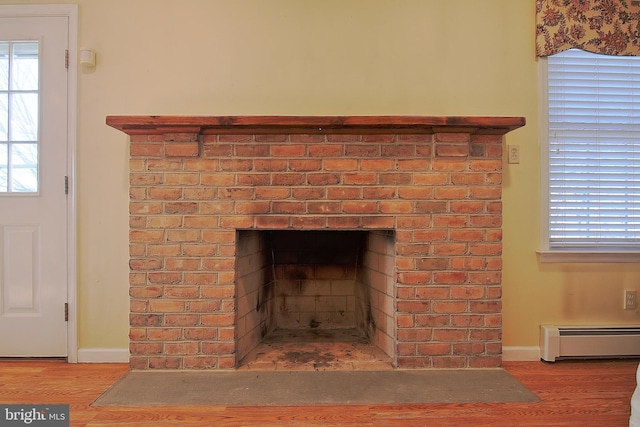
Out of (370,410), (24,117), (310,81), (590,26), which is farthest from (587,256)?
(24,117)

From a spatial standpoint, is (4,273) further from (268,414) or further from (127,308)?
(268,414)

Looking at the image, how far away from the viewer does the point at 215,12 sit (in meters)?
2.24

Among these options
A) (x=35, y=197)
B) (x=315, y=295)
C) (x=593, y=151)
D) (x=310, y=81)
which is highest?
(x=310, y=81)

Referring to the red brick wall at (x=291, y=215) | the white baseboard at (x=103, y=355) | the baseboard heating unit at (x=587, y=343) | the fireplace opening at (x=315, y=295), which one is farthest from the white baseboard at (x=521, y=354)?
the white baseboard at (x=103, y=355)

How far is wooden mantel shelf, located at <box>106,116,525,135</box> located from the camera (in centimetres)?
190

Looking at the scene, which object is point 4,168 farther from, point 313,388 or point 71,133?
point 313,388

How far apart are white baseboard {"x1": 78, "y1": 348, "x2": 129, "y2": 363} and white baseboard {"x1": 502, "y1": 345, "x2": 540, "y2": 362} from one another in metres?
2.12

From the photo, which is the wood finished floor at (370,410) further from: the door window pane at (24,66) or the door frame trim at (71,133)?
the door window pane at (24,66)

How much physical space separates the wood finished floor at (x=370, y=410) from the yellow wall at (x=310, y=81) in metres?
0.37

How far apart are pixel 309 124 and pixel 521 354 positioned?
68.2 inches

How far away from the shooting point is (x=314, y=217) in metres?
2.00

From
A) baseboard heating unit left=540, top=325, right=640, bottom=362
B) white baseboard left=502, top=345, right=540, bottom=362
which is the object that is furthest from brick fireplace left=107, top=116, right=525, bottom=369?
baseboard heating unit left=540, top=325, right=640, bottom=362

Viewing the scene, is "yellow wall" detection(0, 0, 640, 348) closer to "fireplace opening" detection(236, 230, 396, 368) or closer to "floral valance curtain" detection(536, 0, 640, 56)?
"floral valance curtain" detection(536, 0, 640, 56)

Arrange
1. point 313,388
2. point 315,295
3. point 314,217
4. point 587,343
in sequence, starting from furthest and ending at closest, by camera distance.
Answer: point 315,295
point 587,343
point 314,217
point 313,388
